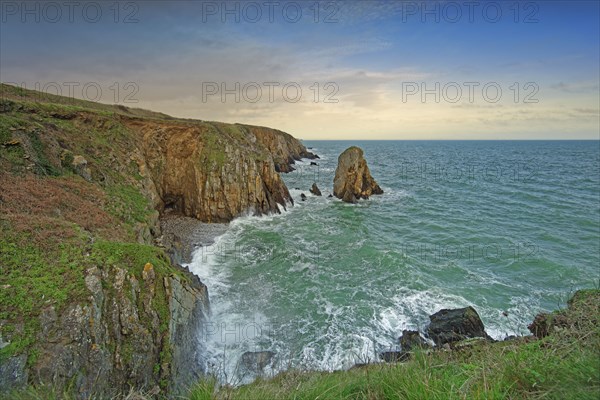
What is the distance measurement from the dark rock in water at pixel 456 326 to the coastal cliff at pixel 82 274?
10535 mm

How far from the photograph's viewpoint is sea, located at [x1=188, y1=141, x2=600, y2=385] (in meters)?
13.1

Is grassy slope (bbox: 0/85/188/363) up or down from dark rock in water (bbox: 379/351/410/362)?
up

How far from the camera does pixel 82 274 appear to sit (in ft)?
29.3

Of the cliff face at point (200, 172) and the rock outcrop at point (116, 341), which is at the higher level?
the cliff face at point (200, 172)

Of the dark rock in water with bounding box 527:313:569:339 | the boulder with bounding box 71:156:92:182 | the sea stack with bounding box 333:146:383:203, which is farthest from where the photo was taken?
the sea stack with bounding box 333:146:383:203

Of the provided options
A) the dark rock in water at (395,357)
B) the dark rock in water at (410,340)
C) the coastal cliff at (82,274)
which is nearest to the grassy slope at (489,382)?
the dark rock in water at (395,357)

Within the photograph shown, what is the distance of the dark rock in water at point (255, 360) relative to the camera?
37.5ft

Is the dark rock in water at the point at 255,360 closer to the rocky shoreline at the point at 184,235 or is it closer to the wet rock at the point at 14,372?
the wet rock at the point at 14,372

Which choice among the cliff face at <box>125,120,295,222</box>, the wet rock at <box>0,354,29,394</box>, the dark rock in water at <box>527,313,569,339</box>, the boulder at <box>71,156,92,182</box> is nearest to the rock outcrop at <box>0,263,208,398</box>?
the wet rock at <box>0,354,29,394</box>

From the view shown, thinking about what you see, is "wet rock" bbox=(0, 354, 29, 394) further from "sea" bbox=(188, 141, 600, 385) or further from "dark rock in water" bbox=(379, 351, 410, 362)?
"dark rock in water" bbox=(379, 351, 410, 362)

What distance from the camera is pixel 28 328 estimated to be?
725 cm

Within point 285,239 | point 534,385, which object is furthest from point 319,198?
point 534,385

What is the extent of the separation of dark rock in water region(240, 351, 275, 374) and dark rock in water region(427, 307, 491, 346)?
755 centimetres

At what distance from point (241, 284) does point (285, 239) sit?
7878 millimetres
